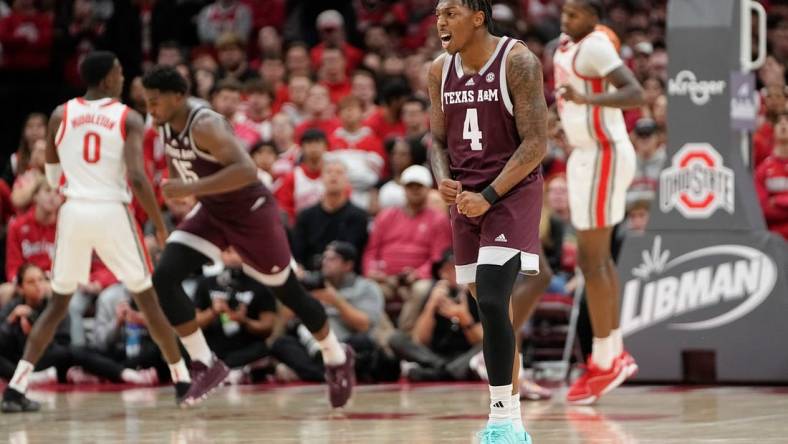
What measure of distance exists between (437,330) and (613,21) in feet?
19.2

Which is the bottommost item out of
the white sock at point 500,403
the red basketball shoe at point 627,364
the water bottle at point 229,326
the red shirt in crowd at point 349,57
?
the water bottle at point 229,326

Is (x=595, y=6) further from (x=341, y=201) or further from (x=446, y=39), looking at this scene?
(x=341, y=201)

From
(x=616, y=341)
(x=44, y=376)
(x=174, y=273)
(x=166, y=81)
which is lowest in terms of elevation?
(x=44, y=376)

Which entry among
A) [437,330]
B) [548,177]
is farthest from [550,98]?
[437,330]

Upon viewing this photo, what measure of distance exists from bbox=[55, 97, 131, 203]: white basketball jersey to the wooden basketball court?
145 cm

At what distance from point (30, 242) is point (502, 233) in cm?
742

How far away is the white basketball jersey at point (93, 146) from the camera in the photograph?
9.74m

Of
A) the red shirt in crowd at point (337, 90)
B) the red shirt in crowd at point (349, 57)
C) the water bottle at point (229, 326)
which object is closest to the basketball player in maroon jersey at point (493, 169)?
the water bottle at point (229, 326)

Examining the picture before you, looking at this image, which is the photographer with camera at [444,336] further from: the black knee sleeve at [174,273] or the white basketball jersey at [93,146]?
the white basketball jersey at [93,146]

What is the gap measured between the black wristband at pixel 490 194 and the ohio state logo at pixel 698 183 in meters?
4.40

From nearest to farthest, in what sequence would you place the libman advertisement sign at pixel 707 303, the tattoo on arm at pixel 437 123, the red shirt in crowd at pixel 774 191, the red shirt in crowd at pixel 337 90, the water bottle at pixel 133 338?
the tattoo on arm at pixel 437 123
the libman advertisement sign at pixel 707 303
the red shirt in crowd at pixel 774 191
the water bottle at pixel 133 338
the red shirt in crowd at pixel 337 90

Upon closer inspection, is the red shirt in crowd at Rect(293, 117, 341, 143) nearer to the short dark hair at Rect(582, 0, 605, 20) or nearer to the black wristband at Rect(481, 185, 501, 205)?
the short dark hair at Rect(582, 0, 605, 20)

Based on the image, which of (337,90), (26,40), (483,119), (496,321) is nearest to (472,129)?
(483,119)

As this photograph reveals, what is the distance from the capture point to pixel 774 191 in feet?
39.0
